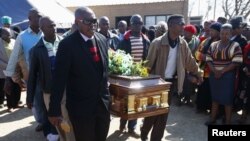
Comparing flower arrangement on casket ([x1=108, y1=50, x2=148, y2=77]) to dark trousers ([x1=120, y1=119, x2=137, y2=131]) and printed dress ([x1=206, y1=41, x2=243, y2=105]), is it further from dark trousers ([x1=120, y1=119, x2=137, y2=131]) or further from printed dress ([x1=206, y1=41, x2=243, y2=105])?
printed dress ([x1=206, y1=41, x2=243, y2=105])

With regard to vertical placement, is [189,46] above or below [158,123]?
above

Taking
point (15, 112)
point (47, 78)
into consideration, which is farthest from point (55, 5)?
point (47, 78)

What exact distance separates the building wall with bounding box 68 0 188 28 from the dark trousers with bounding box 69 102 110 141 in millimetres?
21314

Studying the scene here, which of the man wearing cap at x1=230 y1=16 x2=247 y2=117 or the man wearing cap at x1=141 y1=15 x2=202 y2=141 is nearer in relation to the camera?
the man wearing cap at x1=141 y1=15 x2=202 y2=141

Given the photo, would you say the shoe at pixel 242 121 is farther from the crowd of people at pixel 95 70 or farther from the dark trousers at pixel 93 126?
the dark trousers at pixel 93 126

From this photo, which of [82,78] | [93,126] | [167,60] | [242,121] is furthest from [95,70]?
[242,121]

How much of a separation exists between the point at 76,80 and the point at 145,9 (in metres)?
22.5

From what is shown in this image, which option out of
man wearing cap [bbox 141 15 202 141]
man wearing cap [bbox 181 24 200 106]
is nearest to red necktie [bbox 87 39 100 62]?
man wearing cap [bbox 141 15 202 141]

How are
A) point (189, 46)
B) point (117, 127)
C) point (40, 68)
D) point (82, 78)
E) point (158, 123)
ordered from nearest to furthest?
point (82, 78) < point (158, 123) < point (40, 68) < point (117, 127) < point (189, 46)

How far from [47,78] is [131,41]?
5.61 ft

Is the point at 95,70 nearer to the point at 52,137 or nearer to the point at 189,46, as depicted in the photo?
the point at 52,137

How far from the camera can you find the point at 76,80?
3301 millimetres

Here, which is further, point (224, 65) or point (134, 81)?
point (224, 65)

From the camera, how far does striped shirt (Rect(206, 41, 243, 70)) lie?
5809 mm
